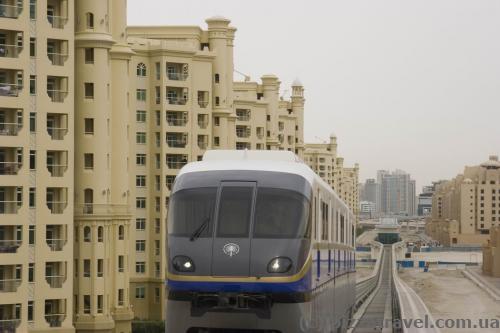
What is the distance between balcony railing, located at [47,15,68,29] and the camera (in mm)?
50750

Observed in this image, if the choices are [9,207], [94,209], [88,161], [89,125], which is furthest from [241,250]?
[89,125]

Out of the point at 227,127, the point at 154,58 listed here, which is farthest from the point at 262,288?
the point at 227,127

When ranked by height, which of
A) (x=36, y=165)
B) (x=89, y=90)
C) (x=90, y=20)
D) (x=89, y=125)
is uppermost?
(x=90, y=20)

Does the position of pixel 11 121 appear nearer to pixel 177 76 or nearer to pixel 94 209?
pixel 94 209

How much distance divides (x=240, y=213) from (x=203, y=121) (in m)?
63.4

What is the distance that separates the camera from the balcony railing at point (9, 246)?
47094 mm

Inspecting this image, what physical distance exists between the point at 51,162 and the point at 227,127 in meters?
37.3

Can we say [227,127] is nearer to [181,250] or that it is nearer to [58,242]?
[58,242]

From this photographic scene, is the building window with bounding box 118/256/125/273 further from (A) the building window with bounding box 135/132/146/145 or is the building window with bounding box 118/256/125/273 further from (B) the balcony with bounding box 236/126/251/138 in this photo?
(B) the balcony with bounding box 236/126/251/138

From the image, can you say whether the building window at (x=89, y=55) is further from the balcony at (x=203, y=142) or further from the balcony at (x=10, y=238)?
the balcony at (x=203, y=142)

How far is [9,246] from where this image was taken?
4731cm

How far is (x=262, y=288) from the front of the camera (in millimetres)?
19062

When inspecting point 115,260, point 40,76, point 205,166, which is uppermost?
point 40,76

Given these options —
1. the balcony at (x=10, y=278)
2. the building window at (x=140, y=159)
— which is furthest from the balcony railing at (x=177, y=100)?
the balcony at (x=10, y=278)
